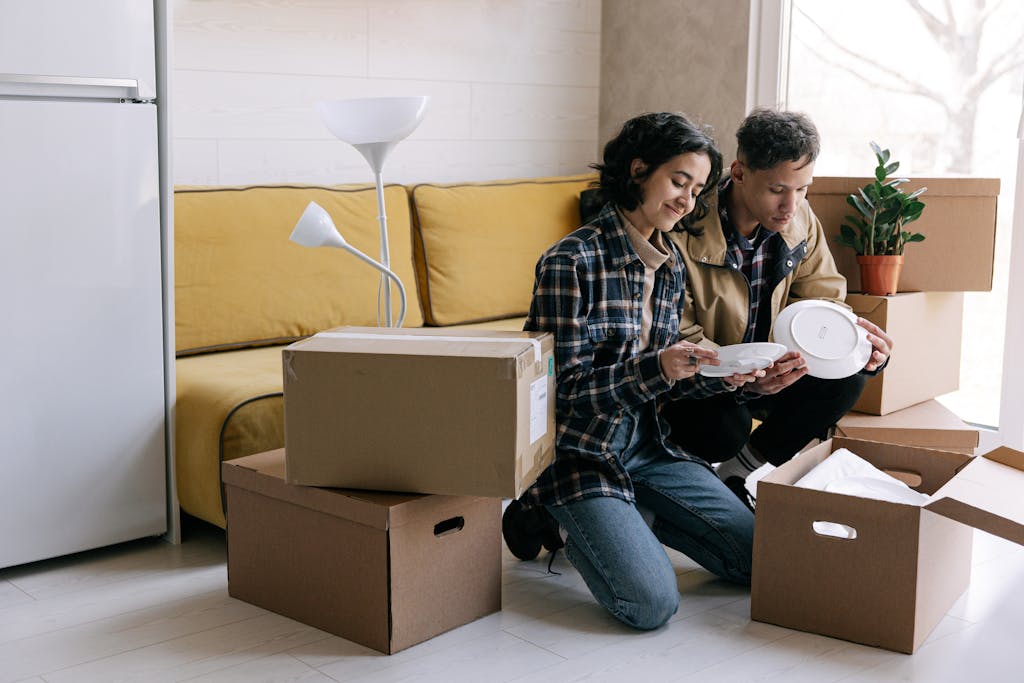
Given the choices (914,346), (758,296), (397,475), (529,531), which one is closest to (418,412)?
(397,475)

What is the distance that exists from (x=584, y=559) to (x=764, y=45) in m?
2.09

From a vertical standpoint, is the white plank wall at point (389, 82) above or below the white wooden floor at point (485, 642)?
above

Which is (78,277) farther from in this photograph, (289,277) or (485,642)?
(485,642)

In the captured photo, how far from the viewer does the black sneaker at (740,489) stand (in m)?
2.49

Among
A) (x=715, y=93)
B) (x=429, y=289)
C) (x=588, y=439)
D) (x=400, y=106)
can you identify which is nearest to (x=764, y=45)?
(x=715, y=93)

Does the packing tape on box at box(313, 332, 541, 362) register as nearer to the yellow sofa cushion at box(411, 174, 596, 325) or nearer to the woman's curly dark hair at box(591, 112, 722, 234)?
the woman's curly dark hair at box(591, 112, 722, 234)

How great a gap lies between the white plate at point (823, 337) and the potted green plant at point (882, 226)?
21.2 inches

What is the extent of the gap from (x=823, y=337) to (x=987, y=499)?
564 millimetres

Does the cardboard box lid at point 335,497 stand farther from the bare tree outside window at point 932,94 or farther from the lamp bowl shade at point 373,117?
the bare tree outside window at point 932,94

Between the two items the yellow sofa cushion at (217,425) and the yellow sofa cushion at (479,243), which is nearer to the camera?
the yellow sofa cushion at (217,425)

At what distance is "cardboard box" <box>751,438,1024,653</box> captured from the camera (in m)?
1.86

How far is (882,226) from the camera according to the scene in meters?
2.78

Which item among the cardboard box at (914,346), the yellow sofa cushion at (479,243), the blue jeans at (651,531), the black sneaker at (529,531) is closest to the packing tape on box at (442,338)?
the blue jeans at (651,531)

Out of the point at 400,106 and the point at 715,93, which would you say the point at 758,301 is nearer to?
the point at 400,106
